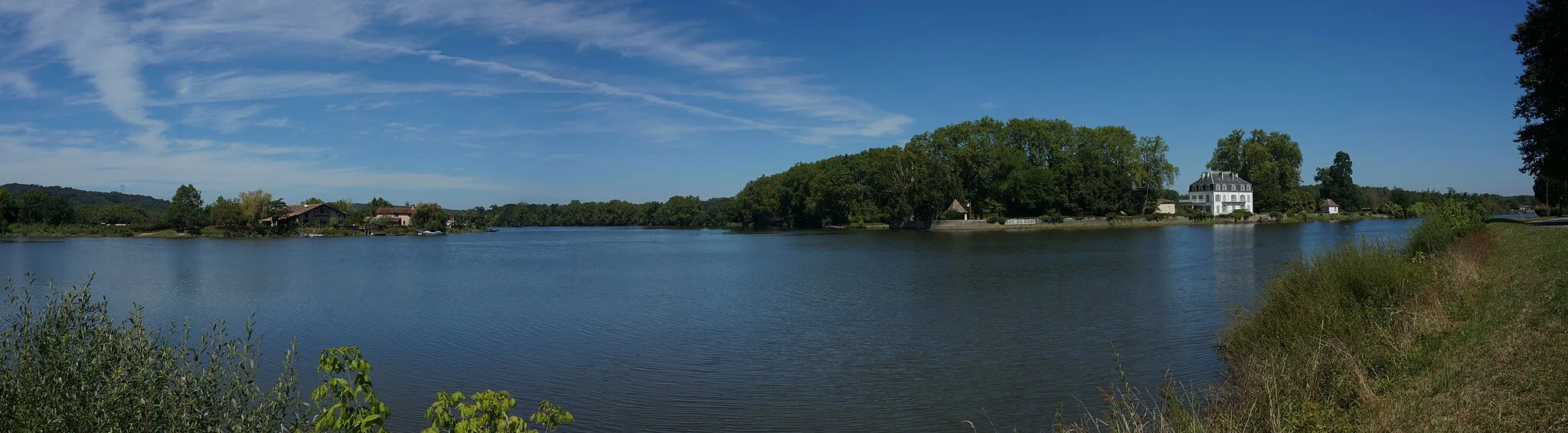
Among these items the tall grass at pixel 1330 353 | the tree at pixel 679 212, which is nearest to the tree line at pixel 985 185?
the tree at pixel 679 212

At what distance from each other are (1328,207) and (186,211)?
5066 inches

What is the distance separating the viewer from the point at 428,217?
94625 mm

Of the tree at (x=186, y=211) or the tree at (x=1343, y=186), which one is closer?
the tree at (x=186, y=211)

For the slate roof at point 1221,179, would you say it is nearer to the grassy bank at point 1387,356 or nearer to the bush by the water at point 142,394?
the grassy bank at point 1387,356

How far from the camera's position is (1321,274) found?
11477mm

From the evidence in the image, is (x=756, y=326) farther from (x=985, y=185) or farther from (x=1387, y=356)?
(x=985, y=185)

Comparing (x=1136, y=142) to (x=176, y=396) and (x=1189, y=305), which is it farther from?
(x=176, y=396)

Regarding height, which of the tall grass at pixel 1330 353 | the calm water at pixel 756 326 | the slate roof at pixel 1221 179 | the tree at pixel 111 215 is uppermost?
the slate roof at pixel 1221 179

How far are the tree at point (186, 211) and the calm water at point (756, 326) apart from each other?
178 ft

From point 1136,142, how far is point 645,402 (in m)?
85.1

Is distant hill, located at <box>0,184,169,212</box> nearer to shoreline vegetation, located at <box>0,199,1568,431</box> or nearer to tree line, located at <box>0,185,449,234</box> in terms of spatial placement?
Result: tree line, located at <box>0,185,449,234</box>

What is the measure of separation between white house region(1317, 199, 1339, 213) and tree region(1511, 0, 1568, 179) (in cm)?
8071

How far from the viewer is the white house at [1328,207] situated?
9839 centimetres

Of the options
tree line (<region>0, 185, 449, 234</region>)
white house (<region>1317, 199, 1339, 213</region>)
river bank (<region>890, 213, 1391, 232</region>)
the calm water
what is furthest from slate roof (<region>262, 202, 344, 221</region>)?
white house (<region>1317, 199, 1339, 213</region>)
